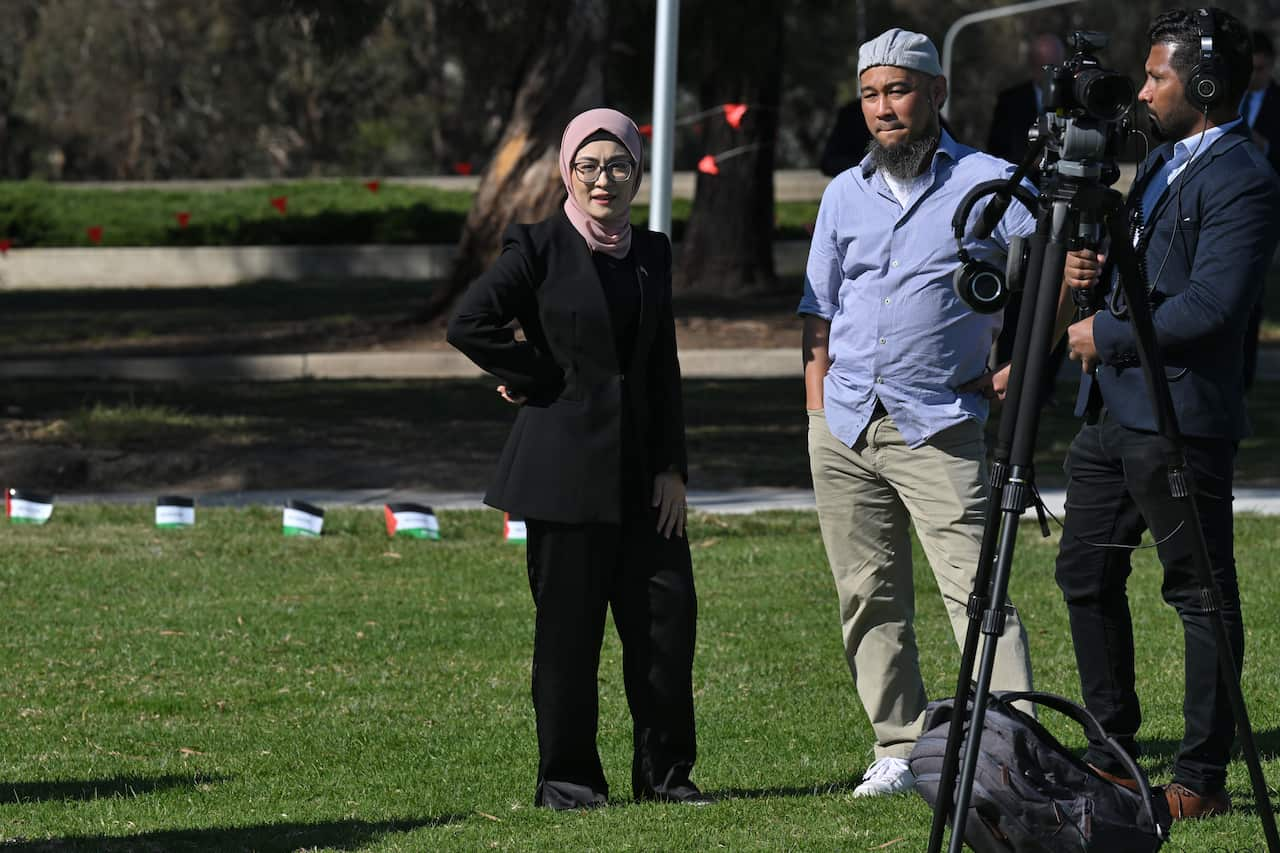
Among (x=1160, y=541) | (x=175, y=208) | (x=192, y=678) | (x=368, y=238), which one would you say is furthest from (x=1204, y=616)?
(x=175, y=208)

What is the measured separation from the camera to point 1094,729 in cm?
443

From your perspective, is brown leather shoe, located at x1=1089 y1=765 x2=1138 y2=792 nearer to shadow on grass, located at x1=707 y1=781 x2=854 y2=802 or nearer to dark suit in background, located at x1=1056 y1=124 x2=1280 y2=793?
dark suit in background, located at x1=1056 y1=124 x2=1280 y2=793

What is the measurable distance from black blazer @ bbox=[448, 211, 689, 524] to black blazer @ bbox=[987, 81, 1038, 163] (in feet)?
18.9

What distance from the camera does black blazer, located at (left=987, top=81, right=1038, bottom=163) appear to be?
1049cm

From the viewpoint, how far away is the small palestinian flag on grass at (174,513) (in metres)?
10.0

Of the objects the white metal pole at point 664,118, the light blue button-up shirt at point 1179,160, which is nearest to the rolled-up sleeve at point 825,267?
the light blue button-up shirt at point 1179,160

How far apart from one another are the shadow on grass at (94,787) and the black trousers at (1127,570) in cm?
244

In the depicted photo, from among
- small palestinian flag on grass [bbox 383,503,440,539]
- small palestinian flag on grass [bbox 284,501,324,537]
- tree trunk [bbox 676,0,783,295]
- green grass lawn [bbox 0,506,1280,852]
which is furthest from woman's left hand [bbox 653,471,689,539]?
tree trunk [bbox 676,0,783,295]

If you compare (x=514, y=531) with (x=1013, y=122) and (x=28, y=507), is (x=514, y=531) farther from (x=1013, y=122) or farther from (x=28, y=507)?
(x=1013, y=122)

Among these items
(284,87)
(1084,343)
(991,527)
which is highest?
(284,87)

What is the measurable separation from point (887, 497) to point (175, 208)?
1293 inches

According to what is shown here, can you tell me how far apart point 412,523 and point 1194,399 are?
5706mm

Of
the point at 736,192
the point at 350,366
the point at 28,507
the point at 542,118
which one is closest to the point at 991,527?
the point at 28,507

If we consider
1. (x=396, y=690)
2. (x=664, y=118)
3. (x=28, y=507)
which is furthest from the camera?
(x=664, y=118)
